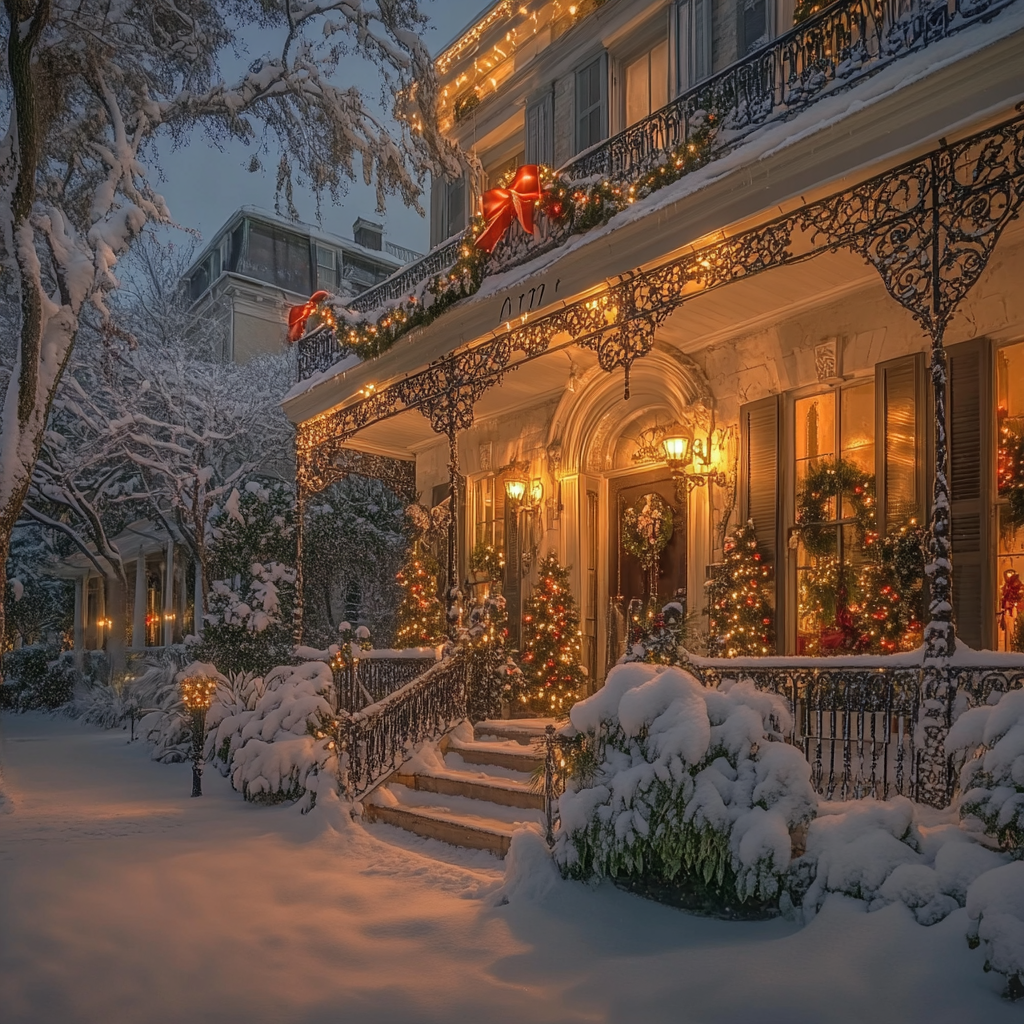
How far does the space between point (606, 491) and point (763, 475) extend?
2732 millimetres

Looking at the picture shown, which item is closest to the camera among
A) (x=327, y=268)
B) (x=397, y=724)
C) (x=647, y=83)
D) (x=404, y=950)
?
(x=404, y=950)

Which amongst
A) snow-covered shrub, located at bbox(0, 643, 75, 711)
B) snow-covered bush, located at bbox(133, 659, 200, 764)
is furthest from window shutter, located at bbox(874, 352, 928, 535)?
snow-covered shrub, located at bbox(0, 643, 75, 711)

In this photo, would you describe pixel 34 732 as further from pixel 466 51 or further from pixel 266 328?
pixel 466 51

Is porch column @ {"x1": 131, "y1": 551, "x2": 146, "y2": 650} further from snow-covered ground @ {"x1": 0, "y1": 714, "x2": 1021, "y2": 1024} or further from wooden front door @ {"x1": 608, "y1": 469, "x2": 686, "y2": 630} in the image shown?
snow-covered ground @ {"x1": 0, "y1": 714, "x2": 1021, "y2": 1024}

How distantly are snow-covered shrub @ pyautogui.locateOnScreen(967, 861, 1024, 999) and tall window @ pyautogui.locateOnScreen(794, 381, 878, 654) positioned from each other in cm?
400

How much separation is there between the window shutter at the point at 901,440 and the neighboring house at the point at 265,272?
1864cm

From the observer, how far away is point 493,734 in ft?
29.2

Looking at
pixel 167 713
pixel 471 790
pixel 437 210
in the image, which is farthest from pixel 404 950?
pixel 437 210

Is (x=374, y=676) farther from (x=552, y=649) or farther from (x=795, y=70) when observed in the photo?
(x=795, y=70)

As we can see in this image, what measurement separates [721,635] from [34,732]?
15.2m

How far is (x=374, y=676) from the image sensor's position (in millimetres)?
10227

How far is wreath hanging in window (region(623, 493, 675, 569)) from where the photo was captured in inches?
407

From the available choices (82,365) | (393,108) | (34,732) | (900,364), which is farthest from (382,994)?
(82,365)

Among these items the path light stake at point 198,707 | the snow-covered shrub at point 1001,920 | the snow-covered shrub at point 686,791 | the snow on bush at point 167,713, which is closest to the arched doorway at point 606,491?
the path light stake at point 198,707
